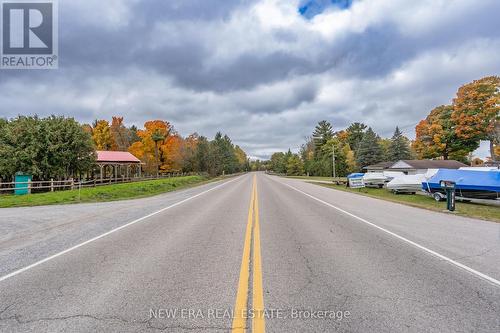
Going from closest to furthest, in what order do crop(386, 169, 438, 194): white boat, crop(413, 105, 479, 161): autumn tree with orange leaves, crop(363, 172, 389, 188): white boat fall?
crop(386, 169, 438, 194): white boat → crop(363, 172, 389, 188): white boat → crop(413, 105, 479, 161): autumn tree with orange leaves

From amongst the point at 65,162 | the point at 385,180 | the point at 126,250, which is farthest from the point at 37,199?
the point at 385,180

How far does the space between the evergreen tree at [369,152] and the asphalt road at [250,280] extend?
2284 inches

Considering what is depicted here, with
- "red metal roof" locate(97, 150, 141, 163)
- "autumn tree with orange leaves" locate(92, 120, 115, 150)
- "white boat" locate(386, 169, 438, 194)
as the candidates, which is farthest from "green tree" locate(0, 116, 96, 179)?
"autumn tree with orange leaves" locate(92, 120, 115, 150)

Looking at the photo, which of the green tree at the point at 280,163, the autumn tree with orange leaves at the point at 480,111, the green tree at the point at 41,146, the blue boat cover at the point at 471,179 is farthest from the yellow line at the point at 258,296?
the green tree at the point at 280,163

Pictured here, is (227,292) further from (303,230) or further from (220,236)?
(303,230)

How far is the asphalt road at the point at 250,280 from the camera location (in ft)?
10.4

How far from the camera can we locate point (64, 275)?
457cm

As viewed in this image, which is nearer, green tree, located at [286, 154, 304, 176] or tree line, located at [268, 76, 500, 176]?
tree line, located at [268, 76, 500, 176]

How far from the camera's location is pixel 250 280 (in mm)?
4250

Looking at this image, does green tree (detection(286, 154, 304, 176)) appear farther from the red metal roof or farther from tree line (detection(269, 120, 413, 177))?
the red metal roof

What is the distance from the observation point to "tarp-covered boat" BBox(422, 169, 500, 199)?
15.5 m

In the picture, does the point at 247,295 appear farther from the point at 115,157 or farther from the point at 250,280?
the point at 115,157

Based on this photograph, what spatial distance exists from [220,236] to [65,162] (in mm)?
27453

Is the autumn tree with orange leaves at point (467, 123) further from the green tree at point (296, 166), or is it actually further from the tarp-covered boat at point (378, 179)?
the green tree at point (296, 166)
